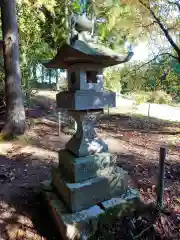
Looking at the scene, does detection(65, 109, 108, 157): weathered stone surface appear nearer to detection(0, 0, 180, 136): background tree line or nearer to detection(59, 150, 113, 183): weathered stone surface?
detection(59, 150, 113, 183): weathered stone surface

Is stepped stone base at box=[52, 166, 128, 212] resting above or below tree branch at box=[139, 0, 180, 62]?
below

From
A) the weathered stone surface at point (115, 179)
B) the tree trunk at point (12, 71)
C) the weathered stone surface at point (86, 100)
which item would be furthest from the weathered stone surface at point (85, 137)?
the tree trunk at point (12, 71)

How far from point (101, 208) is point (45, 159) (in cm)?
230

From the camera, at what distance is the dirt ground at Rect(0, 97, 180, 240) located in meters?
2.85

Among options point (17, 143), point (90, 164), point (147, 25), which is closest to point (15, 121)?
point (17, 143)

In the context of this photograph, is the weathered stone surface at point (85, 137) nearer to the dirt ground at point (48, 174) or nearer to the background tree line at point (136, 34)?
the dirt ground at point (48, 174)

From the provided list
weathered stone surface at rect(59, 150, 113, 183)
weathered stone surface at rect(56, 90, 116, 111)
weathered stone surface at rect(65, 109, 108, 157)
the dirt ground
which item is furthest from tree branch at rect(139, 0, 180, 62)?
weathered stone surface at rect(59, 150, 113, 183)

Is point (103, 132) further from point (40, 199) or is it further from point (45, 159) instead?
point (40, 199)

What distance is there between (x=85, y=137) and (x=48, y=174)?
5.30ft

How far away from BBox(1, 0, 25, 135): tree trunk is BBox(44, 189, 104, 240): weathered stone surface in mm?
3698

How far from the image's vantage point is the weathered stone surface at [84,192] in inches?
106

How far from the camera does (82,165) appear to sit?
9.18ft

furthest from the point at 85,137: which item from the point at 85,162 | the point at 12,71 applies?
the point at 12,71

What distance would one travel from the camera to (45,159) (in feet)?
15.8
